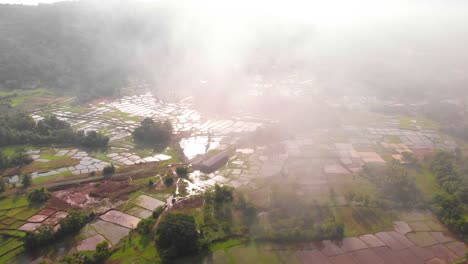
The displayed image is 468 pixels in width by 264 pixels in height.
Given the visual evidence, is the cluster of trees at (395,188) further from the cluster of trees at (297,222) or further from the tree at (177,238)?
the tree at (177,238)

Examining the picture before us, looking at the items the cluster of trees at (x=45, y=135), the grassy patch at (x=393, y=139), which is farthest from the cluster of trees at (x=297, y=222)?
the cluster of trees at (x=45, y=135)

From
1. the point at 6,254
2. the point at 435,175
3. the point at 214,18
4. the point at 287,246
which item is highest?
the point at 214,18

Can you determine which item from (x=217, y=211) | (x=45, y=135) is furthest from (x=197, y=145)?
(x=45, y=135)

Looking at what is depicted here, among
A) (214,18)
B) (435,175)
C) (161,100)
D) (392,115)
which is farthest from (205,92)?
(214,18)

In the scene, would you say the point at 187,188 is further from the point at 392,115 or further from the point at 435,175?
the point at 392,115

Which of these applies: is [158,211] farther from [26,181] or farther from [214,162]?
[26,181]

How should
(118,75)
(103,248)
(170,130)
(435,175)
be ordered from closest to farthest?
(103,248) → (435,175) → (170,130) → (118,75)

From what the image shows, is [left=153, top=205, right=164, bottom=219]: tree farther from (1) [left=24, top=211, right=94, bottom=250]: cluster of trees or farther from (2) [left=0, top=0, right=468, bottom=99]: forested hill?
(2) [left=0, top=0, right=468, bottom=99]: forested hill
